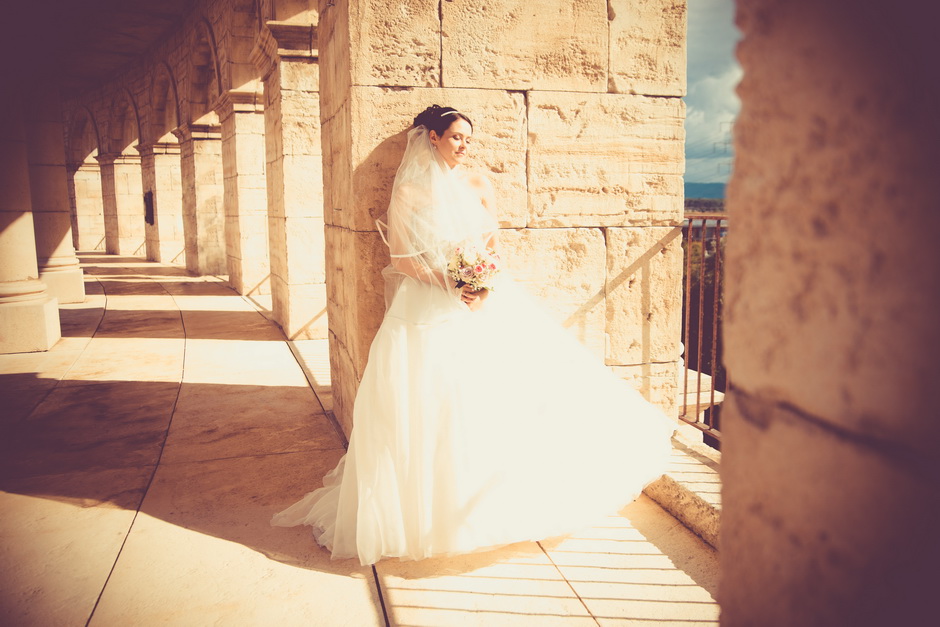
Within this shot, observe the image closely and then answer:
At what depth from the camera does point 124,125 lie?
53.7 feet

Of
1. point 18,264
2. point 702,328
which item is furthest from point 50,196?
point 702,328

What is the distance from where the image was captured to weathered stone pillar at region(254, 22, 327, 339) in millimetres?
6234

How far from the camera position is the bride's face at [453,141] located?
2.90m

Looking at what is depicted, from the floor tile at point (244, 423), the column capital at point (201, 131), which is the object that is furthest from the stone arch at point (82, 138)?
the floor tile at point (244, 423)

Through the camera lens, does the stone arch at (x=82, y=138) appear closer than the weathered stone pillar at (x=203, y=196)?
No

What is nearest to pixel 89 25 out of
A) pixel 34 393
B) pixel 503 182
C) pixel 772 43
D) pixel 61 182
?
pixel 61 182

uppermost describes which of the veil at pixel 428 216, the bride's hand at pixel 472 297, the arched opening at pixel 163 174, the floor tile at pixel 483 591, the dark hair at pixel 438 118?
the arched opening at pixel 163 174

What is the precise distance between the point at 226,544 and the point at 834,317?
264 cm

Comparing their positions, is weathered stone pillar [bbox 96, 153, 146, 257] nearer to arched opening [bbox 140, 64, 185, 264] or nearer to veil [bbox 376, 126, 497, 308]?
arched opening [bbox 140, 64, 185, 264]

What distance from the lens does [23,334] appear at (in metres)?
6.16

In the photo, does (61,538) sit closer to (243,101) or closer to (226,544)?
(226,544)

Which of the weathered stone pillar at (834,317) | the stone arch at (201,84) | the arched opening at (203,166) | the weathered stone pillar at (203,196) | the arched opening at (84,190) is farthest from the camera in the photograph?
the arched opening at (84,190)

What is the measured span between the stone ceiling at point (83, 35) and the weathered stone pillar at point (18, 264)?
787 millimetres

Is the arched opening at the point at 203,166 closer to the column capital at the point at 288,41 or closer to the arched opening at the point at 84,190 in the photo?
the column capital at the point at 288,41
